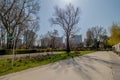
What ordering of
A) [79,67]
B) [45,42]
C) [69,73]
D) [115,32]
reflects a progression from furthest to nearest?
[45,42] → [115,32] → [79,67] → [69,73]

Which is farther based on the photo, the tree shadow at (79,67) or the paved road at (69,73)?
the tree shadow at (79,67)

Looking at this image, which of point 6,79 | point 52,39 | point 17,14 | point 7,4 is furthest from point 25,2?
point 52,39

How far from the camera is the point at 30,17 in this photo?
5125cm

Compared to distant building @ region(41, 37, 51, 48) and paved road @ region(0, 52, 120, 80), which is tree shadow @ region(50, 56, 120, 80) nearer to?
paved road @ region(0, 52, 120, 80)

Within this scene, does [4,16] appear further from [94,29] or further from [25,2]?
[94,29]

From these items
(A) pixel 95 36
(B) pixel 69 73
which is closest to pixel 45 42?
(A) pixel 95 36

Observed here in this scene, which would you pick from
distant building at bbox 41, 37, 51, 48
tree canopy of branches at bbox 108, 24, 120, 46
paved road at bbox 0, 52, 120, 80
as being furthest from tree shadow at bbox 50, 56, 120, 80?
distant building at bbox 41, 37, 51, 48

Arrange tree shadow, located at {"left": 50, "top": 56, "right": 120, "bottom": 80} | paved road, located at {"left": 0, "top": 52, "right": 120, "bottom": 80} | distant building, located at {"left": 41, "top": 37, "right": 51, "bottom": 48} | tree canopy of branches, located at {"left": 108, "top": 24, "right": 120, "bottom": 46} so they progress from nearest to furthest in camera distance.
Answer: paved road, located at {"left": 0, "top": 52, "right": 120, "bottom": 80} < tree shadow, located at {"left": 50, "top": 56, "right": 120, "bottom": 80} < tree canopy of branches, located at {"left": 108, "top": 24, "right": 120, "bottom": 46} < distant building, located at {"left": 41, "top": 37, "right": 51, "bottom": 48}

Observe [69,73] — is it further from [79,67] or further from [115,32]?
[115,32]

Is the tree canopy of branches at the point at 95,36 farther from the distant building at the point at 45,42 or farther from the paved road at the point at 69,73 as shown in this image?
the paved road at the point at 69,73

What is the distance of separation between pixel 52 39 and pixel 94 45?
1005 inches

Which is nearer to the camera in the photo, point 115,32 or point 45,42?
point 115,32

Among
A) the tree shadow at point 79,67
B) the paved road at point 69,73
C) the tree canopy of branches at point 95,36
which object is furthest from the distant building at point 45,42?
the paved road at point 69,73

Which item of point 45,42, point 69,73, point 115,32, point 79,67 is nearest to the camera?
point 69,73
